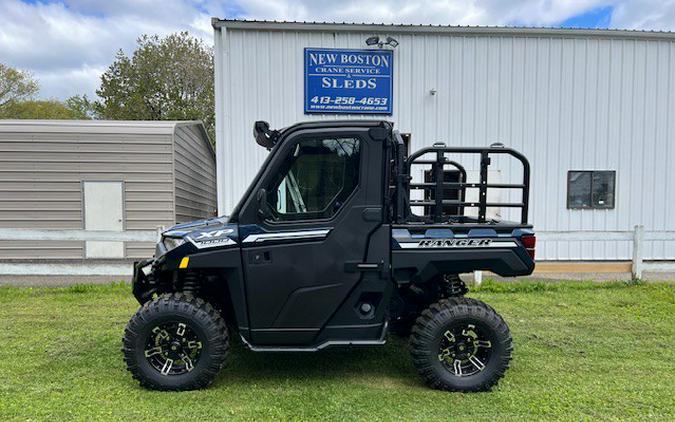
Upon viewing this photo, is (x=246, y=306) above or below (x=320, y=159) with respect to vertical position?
below

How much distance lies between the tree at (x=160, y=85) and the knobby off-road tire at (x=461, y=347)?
2580 centimetres

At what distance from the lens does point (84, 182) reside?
31.7ft

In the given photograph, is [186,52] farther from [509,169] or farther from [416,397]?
[416,397]

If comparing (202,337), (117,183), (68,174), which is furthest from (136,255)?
(202,337)

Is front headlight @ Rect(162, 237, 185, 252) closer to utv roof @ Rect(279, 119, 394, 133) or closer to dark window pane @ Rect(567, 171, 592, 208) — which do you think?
utv roof @ Rect(279, 119, 394, 133)

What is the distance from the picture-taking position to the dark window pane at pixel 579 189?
10.1 metres

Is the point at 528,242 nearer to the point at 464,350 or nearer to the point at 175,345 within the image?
the point at 464,350

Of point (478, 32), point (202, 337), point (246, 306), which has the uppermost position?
point (478, 32)

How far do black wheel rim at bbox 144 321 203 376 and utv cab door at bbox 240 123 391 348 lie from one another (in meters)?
0.51

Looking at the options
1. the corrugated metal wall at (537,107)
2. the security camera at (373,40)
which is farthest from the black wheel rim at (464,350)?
the security camera at (373,40)

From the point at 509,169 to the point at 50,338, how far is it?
8.82 m

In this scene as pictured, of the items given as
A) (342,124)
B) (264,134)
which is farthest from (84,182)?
(342,124)

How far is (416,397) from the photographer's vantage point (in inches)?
142

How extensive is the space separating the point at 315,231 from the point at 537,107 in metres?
8.18
